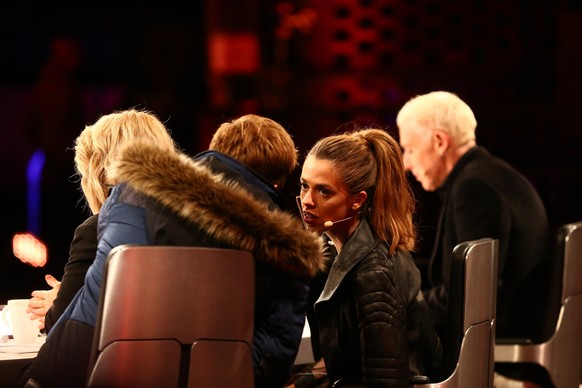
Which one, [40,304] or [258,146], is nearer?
[258,146]

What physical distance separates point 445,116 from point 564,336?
1033mm

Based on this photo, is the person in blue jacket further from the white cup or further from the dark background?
the dark background

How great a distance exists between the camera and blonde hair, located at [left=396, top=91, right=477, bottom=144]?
4430mm

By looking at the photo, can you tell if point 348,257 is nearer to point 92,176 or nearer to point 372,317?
point 372,317

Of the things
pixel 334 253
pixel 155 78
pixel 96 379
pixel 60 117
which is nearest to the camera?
pixel 96 379

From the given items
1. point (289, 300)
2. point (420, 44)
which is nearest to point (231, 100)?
point (420, 44)

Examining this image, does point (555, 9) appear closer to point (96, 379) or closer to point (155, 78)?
point (155, 78)

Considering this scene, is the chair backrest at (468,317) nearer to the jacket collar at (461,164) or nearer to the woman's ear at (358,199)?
the woman's ear at (358,199)

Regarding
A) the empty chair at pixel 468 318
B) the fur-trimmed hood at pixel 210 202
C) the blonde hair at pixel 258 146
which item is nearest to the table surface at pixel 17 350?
the fur-trimmed hood at pixel 210 202

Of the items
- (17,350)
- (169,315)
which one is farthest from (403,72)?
(169,315)

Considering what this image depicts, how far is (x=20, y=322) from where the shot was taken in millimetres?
3047

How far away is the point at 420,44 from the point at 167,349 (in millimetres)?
5136

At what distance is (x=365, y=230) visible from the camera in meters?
3.00

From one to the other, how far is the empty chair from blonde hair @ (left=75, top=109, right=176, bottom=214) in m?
0.91
